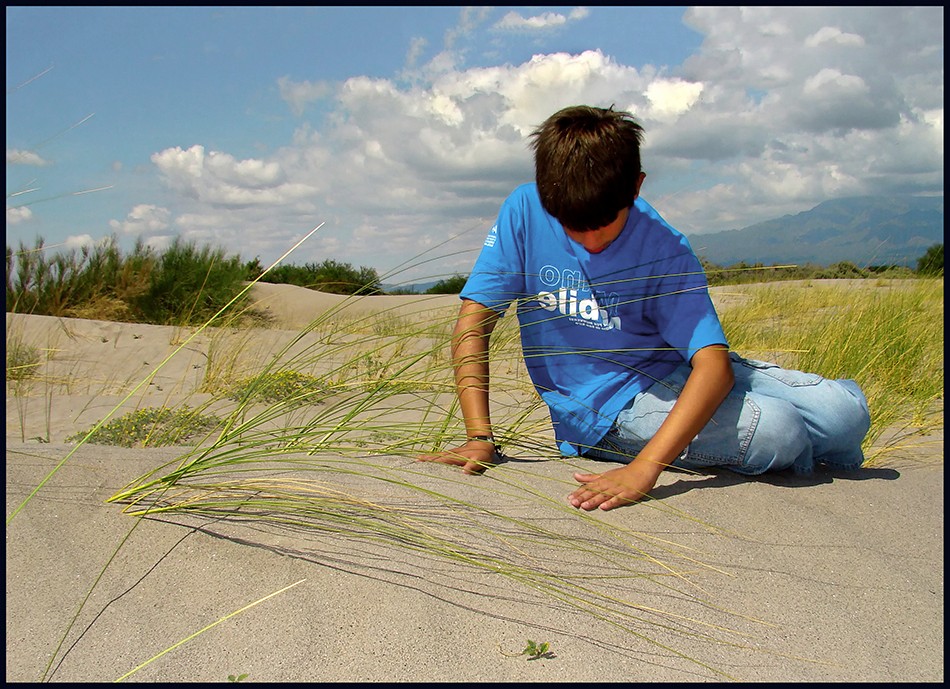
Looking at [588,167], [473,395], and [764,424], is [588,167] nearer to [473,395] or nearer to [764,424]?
[473,395]

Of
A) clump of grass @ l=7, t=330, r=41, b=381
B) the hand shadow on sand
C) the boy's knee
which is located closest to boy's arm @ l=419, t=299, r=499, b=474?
the hand shadow on sand

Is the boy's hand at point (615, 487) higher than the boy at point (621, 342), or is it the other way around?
the boy at point (621, 342)

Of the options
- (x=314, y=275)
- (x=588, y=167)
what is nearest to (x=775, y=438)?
(x=588, y=167)

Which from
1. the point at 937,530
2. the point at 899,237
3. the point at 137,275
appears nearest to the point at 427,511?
the point at 937,530

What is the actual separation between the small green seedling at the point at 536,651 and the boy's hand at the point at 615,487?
57 cm

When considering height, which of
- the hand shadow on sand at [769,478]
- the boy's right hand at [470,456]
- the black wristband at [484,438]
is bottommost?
the hand shadow on sand at [769,478]

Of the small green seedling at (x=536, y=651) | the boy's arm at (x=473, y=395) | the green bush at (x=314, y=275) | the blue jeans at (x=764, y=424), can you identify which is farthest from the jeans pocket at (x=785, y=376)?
the green bush at (x=314, y=275)

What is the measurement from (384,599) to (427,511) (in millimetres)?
314

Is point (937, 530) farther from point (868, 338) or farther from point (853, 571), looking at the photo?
point (868, 338)

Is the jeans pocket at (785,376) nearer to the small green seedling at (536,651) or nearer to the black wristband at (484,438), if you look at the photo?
the black wristband at (484,438)

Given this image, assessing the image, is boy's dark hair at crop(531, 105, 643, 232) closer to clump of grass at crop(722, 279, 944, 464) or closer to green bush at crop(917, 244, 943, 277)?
clump of grass at crop(722, 279, 944, 464)

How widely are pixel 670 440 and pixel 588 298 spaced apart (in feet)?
1.87

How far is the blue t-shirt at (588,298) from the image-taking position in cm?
222

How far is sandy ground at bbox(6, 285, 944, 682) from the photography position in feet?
3.99
